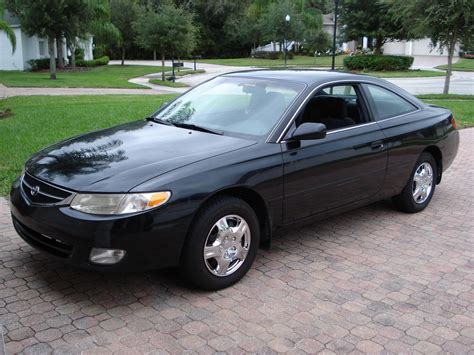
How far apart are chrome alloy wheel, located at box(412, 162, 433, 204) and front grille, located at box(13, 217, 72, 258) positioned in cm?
382

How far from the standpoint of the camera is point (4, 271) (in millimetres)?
4254

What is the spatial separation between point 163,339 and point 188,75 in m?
32.5

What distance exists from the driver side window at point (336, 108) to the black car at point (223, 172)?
0.01 meters

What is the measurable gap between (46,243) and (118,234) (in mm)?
650

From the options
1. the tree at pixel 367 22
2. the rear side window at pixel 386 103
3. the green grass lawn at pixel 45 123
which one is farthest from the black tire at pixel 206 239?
the tree at pixel 367 22

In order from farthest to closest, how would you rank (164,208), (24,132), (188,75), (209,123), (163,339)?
(188,75)
(24,132)
(209,123)
(164,208)
(163,339)

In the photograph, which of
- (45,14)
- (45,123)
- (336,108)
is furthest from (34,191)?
(45,14)

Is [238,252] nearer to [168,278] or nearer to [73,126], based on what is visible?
[168,278]

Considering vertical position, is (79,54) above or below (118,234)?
above

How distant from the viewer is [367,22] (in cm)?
3647

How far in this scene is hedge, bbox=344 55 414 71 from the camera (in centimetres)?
3797

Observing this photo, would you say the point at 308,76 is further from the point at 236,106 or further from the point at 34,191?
the point at 34,191

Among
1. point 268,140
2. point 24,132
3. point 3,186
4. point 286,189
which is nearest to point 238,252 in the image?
point 286,189

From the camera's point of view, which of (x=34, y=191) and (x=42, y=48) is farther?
(x=42, y=48)
